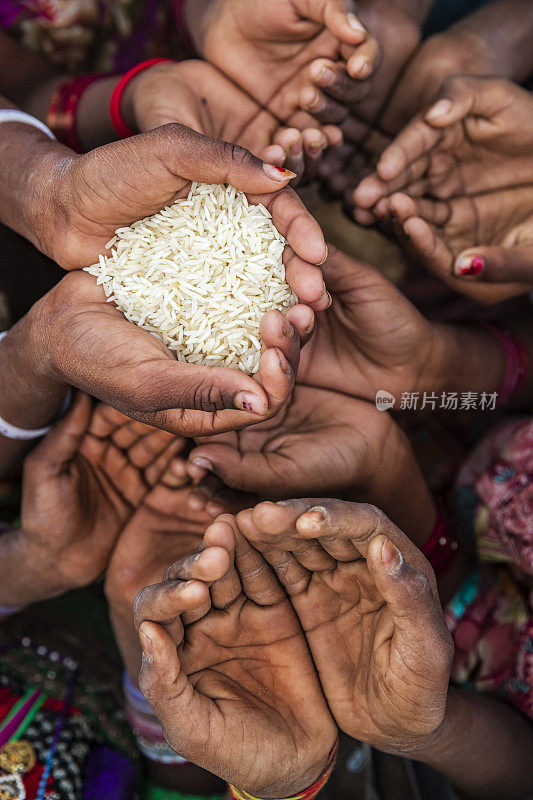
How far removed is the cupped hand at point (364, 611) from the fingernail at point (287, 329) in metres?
0.28

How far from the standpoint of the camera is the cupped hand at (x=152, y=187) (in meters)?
1.13

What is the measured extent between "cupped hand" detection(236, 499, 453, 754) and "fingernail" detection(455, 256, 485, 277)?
0.74 metres

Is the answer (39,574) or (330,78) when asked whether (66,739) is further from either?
(330,78)

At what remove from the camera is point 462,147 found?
1660 millimetres

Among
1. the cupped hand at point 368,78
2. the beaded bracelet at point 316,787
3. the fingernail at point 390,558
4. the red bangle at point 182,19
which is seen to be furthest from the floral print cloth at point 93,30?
the beaded bracelet at point 316,787

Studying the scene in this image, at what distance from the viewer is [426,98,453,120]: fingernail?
1509mm

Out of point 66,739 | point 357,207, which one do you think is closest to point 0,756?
point 66,739

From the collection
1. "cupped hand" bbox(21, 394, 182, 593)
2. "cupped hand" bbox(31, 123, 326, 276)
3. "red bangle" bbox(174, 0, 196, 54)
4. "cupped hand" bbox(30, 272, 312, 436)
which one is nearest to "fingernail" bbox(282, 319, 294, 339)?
"cupped hand" bbox(30, 272, 312, 436)

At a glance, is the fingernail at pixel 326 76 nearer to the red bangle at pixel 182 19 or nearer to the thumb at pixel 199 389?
the red bangle at pixel 182 19

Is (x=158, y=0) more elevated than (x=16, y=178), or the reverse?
(x=158, y=0)

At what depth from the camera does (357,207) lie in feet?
5.32

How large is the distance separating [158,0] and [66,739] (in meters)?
2.25

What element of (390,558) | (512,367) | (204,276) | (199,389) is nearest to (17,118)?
(204,276)

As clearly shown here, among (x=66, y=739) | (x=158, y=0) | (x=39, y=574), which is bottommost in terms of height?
(x=66, y=739)
